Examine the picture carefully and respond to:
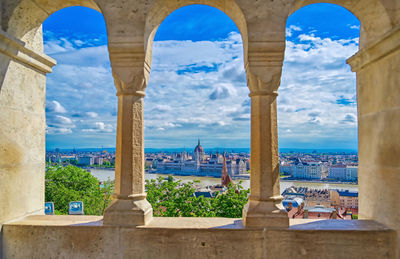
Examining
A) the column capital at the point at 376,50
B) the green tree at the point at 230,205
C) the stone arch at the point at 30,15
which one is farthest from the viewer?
the green tree at the point at 230,205

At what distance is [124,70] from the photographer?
3.39 m

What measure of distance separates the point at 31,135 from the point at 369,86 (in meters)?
4.35

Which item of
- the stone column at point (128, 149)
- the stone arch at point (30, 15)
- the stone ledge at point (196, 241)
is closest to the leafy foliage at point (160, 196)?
the stone ledge at point (196, 241)

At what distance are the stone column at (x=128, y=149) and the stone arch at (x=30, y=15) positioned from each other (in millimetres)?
1004

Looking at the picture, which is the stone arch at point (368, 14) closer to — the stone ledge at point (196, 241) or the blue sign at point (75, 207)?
the stone ledge at point (196, 241)

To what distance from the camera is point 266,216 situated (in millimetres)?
3287

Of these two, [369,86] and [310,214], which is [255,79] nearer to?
[369,86]

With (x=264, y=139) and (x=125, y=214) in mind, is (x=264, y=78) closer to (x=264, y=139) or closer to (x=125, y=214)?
(x=264, y=139)

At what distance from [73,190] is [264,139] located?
15825 millimetres

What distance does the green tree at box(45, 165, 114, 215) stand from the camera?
1620 centimetres

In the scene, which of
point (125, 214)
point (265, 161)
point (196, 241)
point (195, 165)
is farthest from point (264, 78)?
point (195, 165)

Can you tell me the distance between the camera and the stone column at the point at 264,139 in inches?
130

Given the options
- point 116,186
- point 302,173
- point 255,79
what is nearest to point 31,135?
point 116,186

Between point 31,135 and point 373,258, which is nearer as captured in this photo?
point 373,258
